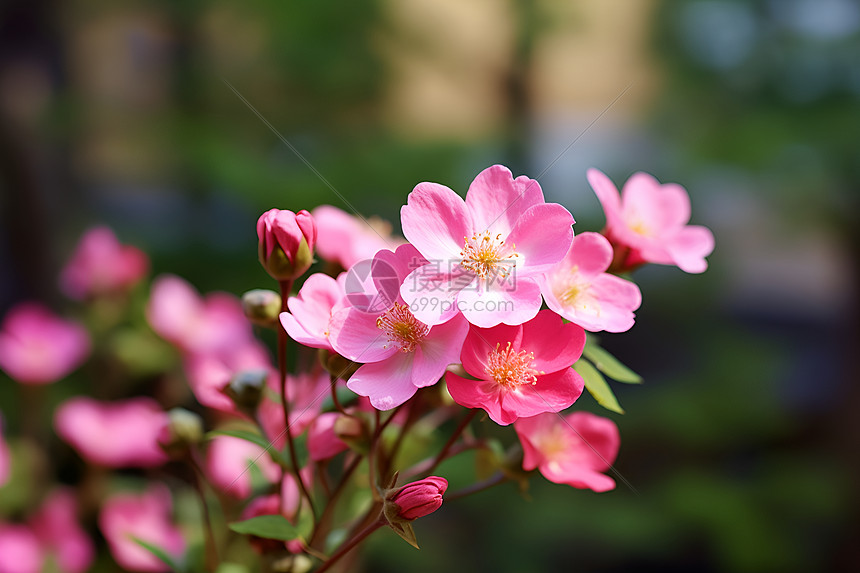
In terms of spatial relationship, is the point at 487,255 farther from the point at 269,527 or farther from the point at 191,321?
the point at 191,321

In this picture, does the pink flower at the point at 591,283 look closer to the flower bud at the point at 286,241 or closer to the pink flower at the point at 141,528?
the flower bud at the point at 286,241

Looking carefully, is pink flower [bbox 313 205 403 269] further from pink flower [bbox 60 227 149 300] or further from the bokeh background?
the bokeh background

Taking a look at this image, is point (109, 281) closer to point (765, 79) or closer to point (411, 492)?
point (411, 492)

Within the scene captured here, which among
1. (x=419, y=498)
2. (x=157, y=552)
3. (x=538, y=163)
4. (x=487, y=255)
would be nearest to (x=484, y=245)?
(x=487, y=255)

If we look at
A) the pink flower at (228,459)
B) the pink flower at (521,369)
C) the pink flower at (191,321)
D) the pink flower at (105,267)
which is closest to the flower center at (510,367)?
the pink flower at (521,369)

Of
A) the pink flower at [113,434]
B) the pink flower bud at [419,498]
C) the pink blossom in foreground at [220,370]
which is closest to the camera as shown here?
the pink flower bud at [419,498]

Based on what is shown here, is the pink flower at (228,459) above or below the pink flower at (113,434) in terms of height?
above

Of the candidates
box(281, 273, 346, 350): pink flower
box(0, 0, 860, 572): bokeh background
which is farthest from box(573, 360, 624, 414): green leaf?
box(0, 0, 860, 572): bokeh background
